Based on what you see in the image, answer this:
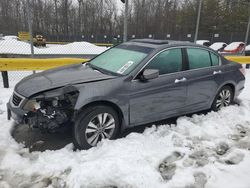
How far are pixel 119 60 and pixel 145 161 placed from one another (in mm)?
1946

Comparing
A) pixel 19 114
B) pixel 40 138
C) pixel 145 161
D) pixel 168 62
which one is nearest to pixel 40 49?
pixel 40 138

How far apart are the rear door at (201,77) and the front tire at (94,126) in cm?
170

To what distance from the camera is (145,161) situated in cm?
351

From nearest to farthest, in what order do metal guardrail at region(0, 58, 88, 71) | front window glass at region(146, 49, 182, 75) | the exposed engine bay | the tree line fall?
1. the exposed engine bay
2. front window glass at region(146, 49, 182, 75)
3. metal guardrail at region(0, 58, 88, 71)
4. the tree line

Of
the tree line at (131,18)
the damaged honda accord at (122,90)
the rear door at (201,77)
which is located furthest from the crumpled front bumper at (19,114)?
the tree line at (131,18)

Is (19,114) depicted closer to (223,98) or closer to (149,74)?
(149,74)

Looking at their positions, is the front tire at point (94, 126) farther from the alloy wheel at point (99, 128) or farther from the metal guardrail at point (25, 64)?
the metal guardrail at point (25, 64)

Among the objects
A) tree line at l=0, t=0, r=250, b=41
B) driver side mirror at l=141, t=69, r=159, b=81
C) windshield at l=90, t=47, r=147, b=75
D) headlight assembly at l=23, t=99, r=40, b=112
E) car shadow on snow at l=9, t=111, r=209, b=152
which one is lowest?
car shadow on snow at l=9, t=111, r=209, b=152

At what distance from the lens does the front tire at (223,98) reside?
5484 mm

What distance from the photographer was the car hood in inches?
148

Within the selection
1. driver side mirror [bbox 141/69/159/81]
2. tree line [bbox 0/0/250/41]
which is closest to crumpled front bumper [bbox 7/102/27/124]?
driver side mirror [bbox 141/69/159/81]

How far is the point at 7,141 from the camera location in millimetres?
3996

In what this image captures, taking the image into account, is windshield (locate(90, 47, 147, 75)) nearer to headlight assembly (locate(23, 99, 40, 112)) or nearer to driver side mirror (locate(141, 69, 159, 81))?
driver side mirror (locate(141, 69, 159, 81))

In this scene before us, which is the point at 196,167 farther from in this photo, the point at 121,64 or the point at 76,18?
the point at 76,18
